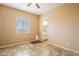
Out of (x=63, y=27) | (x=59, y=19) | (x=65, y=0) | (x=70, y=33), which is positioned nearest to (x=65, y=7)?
(x=59, y=19)

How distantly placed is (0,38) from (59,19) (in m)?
2.56

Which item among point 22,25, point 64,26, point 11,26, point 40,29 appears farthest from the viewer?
point 11,26

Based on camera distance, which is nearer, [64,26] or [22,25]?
[22,25]

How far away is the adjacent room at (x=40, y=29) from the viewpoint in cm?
291

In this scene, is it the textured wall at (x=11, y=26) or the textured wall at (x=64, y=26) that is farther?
the textured wall at (x=11, y=26)

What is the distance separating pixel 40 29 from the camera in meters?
3.08

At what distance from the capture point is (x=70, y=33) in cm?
298

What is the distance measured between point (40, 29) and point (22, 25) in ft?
2.42

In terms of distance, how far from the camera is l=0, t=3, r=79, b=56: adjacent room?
2.91m

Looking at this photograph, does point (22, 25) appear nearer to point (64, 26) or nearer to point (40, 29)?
point (40, 29)

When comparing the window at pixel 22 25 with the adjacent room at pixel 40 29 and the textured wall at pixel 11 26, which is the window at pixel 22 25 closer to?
the adjacent room at pixel 40 29

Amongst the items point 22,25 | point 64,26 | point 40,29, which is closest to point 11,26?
point 22,25

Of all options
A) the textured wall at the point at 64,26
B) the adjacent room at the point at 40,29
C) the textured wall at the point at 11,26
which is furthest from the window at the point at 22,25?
the textured wall at the point at 64,26

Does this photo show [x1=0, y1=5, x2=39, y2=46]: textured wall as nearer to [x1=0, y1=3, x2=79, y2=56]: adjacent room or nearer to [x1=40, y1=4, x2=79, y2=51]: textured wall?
[x1=0, y1=3, x2=79, y2=56]: adjacent room
